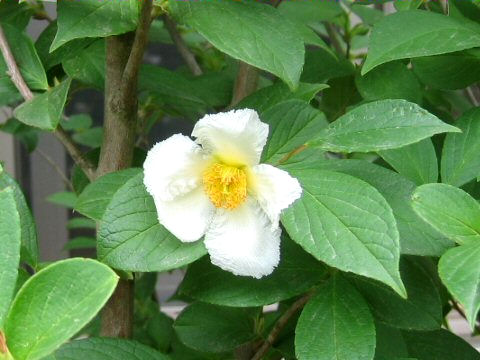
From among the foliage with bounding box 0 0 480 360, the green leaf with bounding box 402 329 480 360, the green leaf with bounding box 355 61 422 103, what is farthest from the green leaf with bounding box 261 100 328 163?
the green leaf with bounding box 402 329 480 360

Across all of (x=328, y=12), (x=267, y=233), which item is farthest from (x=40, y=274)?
(x=328, y=12)

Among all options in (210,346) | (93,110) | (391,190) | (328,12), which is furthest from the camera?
(93,110)

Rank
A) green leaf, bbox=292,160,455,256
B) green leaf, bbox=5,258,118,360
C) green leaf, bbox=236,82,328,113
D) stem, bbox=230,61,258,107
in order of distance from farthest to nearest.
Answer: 1. stem, bbox=230,61,258,107
2. green leaf, bbox=236,82,328,113
3. green leaf, bbox=292,160,455,256
4. green leaf, bbox=5,258,118,360

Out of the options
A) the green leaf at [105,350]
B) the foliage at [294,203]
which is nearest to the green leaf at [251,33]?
the foliage at [294,203]

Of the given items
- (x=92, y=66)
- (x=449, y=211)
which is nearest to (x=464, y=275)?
(x=449, y=211)

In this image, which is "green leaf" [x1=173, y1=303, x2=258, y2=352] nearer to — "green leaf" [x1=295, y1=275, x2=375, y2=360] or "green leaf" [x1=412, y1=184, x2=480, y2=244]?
"green leaf" [x1=295, y1=275, x2=375, y2=360]

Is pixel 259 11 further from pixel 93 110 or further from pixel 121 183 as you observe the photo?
pixel 93 110
